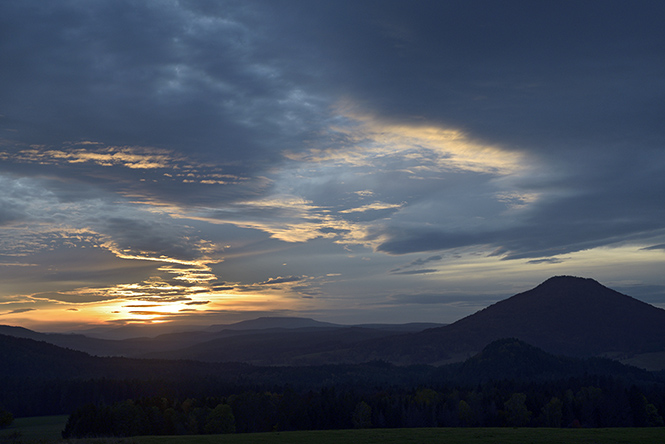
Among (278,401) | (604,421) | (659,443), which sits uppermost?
(659,443)

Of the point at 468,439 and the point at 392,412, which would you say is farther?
the point at 392,412

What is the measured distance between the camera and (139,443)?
178ft

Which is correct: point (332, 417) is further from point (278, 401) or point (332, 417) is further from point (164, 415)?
point (164, 415)

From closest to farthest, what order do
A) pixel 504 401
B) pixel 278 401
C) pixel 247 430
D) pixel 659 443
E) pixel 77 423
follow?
pixel 659 443 < pixel 77 423 < pixel 247 430 < pixel 278 401 < pixel 504 401

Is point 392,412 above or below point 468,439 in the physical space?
below

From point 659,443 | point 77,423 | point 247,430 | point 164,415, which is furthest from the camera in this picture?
point 247,430

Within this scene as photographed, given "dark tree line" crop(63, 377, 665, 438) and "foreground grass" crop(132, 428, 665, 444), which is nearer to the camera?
"foreground grass" crop(132, 428, 665, 444)

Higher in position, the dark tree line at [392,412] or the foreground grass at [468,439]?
the foreground grass at [468,439]

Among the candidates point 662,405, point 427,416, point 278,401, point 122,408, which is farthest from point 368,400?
point 662,405

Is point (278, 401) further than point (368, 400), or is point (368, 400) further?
point (368, 400)

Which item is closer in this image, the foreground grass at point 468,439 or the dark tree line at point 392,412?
the foreground grass at point 468,439

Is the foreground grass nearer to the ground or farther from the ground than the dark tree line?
farther from the ground

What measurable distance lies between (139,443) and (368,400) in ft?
415

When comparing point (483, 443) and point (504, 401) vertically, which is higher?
point (483, 443)
